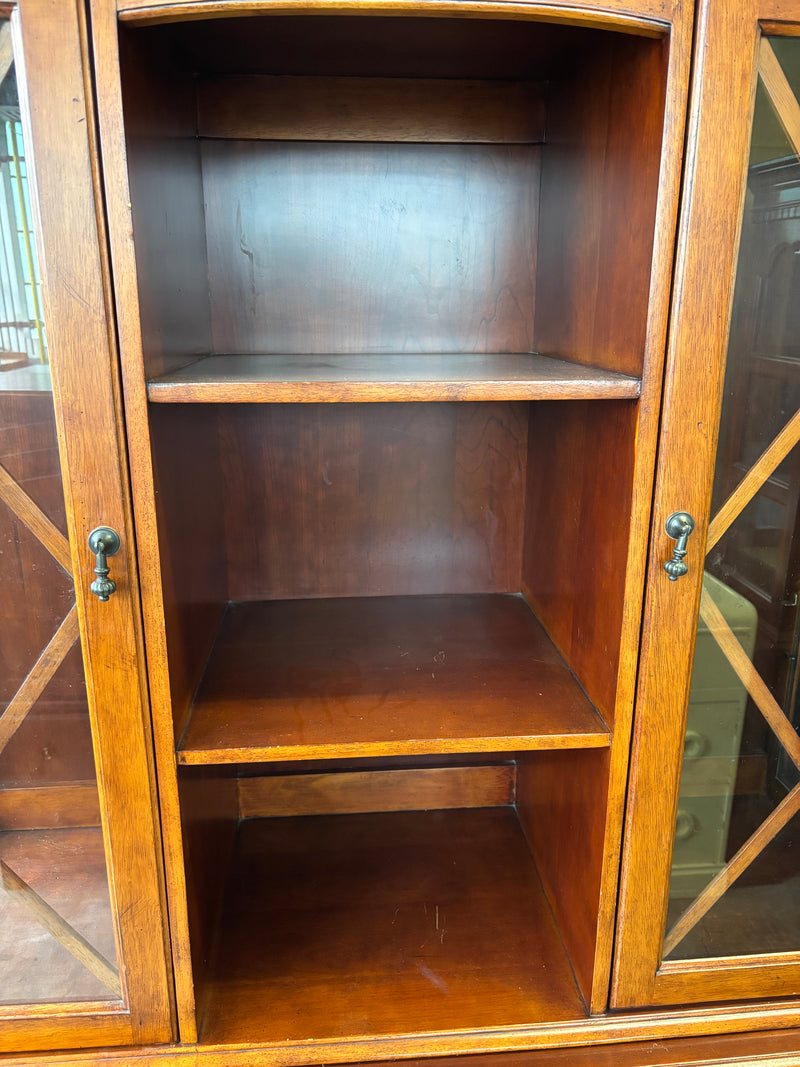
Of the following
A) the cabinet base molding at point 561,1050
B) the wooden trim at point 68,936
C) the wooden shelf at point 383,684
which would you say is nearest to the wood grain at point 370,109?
the wooden shelf at point 383,684

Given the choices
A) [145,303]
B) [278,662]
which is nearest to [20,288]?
[145,303]

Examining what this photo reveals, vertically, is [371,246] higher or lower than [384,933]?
higher

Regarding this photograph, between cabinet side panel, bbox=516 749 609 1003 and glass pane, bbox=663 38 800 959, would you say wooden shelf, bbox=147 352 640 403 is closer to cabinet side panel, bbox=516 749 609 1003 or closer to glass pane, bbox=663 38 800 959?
glass pane, bbox=663 38 800 959

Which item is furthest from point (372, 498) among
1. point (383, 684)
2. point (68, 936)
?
point (68, 936)

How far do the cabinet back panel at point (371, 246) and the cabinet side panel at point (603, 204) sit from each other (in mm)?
67

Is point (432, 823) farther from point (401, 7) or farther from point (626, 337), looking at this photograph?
point (401, 7)

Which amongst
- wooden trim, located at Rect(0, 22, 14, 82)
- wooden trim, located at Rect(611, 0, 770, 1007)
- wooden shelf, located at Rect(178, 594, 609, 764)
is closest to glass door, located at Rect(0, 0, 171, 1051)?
wooden trim, located at Rect(0, 22, 14, 82)

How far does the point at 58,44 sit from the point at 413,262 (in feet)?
1.81

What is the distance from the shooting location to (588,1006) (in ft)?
2.96

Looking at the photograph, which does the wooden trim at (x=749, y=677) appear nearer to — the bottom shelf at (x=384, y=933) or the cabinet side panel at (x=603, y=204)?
the cabinet side panel at (x=603, y=204)

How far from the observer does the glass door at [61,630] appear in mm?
643

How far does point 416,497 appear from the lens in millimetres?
1169

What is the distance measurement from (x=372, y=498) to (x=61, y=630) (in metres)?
0.53

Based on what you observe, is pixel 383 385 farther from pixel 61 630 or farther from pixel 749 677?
pixel 749 677
